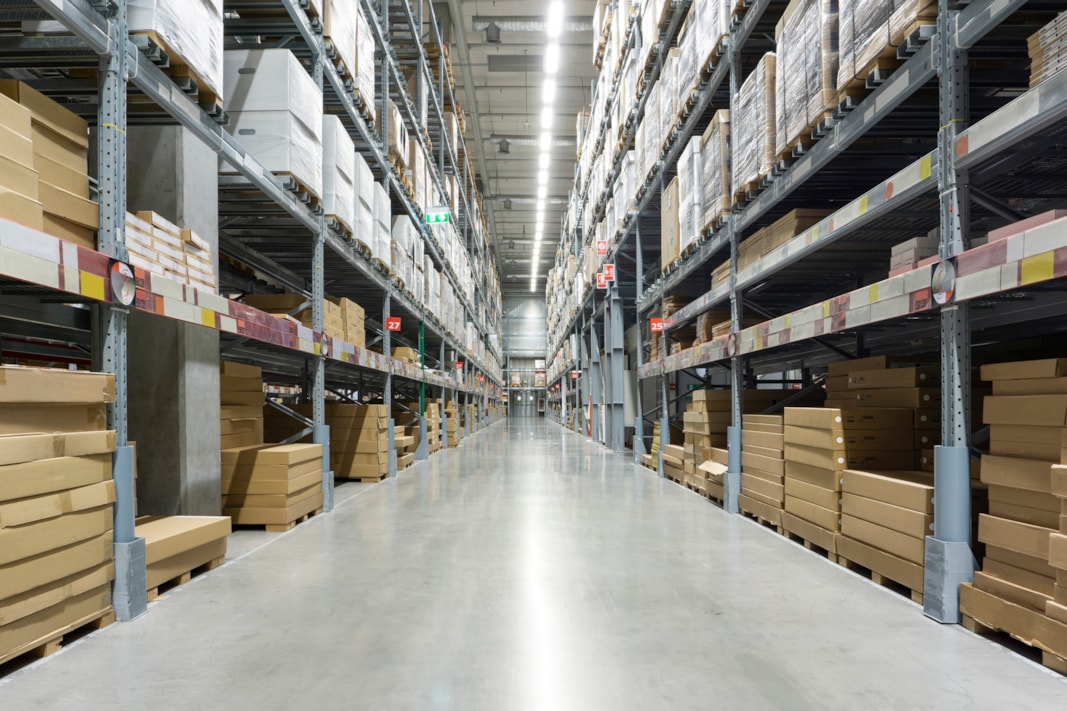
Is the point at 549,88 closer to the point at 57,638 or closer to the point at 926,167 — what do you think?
the point at 926,167

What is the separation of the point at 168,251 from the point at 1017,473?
4.86 m

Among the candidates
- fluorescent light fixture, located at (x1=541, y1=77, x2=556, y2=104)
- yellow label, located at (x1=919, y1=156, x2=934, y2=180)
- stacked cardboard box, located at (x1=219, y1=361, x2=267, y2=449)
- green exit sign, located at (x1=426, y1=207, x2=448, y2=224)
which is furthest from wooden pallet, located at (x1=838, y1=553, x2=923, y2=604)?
fluorescent light fixture, located at (x1=541, y1=77, x2=556, y2=104)

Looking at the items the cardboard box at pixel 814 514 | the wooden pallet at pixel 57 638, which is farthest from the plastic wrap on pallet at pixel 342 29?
the cardboard box at pixel 814 514

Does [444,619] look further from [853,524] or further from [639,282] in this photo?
[639,282]

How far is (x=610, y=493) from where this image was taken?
25.4 ft

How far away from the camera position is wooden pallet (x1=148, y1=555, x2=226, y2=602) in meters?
3.56

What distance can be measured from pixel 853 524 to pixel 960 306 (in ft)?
5.38

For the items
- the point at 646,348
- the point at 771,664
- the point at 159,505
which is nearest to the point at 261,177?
the point at 159,505

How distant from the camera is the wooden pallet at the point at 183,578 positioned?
3562 mm

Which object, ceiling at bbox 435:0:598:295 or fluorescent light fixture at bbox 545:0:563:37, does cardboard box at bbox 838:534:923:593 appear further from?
ceiling at bbox 435:0:598:295

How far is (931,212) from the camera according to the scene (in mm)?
4535

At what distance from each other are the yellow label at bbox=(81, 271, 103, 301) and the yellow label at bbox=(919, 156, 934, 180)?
13.8 feet

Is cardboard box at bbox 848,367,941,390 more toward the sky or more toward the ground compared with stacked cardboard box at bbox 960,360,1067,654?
more toward the sky

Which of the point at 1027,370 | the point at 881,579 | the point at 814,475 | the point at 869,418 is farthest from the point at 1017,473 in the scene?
the point at 814,475
